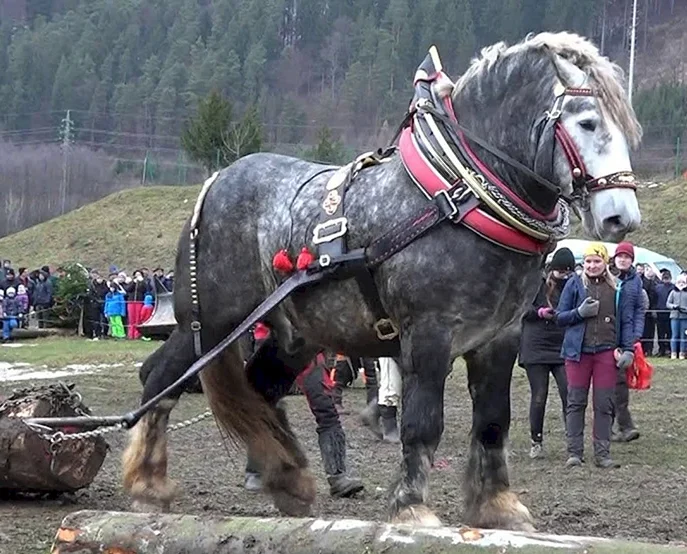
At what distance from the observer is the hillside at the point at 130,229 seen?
119 feet

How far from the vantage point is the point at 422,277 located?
5.38 m

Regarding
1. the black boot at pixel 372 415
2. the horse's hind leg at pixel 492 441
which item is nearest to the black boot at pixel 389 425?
the black boot at pixel 372 415

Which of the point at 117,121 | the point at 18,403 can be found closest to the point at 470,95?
the point at 18,403

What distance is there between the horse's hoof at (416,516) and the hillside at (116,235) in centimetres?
3358

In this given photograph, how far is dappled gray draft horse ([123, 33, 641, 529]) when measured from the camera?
5.27m

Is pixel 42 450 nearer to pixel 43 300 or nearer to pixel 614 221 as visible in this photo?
pixel 614 221

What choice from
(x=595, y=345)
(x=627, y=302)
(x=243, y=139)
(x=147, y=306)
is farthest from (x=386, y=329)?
(x=243, y=139)

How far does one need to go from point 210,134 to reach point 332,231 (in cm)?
4532

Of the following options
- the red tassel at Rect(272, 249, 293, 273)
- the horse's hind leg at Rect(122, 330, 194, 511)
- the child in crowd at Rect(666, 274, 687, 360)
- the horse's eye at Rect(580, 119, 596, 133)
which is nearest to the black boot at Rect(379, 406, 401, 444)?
the horse's hind leg at Rect(122, 330, 194, 511)

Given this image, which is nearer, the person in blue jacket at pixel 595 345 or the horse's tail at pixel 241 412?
the horse's tail at pixel 241 412

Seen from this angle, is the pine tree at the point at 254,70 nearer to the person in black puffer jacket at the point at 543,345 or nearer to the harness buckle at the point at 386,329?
the person in black puffer jacket at the point at 543,345

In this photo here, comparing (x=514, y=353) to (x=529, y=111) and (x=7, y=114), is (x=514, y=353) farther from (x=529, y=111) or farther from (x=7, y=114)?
(x=7, y=114)

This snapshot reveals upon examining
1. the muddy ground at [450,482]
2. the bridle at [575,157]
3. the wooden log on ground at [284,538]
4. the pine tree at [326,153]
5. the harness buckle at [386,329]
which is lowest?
the muddy ground at [450,482]

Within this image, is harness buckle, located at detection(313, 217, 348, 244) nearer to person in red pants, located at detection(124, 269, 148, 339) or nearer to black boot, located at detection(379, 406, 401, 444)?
black boot, located at detection(379, 406, 401, 444)
